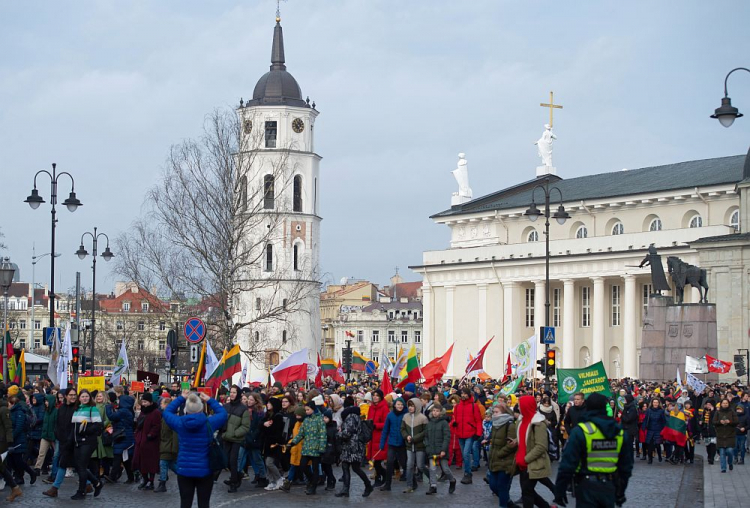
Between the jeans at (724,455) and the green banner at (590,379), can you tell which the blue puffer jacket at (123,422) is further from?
the jeans at (724,455)

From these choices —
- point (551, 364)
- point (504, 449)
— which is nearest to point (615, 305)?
point (551, 364)

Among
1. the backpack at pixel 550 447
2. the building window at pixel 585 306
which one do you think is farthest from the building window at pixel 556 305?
the backpack at pixel 550 447

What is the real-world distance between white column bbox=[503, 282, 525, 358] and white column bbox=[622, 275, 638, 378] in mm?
9176

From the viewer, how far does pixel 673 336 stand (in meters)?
49.8

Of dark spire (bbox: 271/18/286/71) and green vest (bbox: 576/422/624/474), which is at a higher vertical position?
dark spire (bbox: 271/18/286/71)

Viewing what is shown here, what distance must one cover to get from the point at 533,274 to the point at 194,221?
149 feet

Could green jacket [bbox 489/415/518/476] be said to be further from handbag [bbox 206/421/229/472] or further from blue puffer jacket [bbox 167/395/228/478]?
blue puffer jacket [bbox 167/395/228/478]

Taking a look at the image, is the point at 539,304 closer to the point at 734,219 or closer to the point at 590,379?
the point at 734,219

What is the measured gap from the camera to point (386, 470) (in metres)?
A: 21.0

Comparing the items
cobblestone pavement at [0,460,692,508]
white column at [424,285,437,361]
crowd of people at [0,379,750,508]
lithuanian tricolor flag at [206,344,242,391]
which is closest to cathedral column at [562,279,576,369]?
white column at [424,285,437,361]

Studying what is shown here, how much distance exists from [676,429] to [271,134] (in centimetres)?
7415

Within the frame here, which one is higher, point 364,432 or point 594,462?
point 594,462

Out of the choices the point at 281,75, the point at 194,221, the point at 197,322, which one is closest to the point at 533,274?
the point at 281,75

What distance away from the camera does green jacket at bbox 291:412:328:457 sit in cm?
1988
